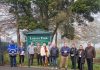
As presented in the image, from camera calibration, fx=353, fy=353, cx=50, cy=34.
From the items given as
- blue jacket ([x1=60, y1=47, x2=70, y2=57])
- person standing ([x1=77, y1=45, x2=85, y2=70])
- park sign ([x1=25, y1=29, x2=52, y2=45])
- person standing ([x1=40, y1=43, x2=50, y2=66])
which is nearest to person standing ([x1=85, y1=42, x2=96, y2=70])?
person standing ([x1=77, y1=45, x2=85, y2=70])

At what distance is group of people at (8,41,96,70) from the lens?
75.2 feet

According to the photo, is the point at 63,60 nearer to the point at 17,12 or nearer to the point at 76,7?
the point at 76,7

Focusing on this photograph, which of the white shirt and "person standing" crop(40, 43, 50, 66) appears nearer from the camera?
"person standing" crop(40, 43, 50, 66)

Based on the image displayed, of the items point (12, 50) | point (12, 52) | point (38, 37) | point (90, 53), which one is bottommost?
point (90, 53)

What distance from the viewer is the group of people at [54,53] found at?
75.2ft

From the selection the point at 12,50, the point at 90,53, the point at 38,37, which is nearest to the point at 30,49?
the point at 38,37

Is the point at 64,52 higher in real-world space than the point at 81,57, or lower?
higher

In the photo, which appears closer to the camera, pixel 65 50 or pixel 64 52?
pixel 65 50

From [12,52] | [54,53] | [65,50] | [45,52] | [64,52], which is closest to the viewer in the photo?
[65,50]

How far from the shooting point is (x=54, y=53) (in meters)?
24.4

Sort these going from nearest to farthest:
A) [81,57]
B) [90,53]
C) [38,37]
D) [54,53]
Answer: [90,53], [81,57], [54,53], [38,37]

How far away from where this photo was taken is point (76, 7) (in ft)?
100

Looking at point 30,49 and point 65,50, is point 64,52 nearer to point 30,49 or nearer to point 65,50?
point 65,50

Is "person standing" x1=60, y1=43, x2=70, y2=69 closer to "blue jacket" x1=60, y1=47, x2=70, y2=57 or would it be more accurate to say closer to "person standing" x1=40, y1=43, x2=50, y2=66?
"blue jacket" x1=60, y1=47, x2=70, y2=57
